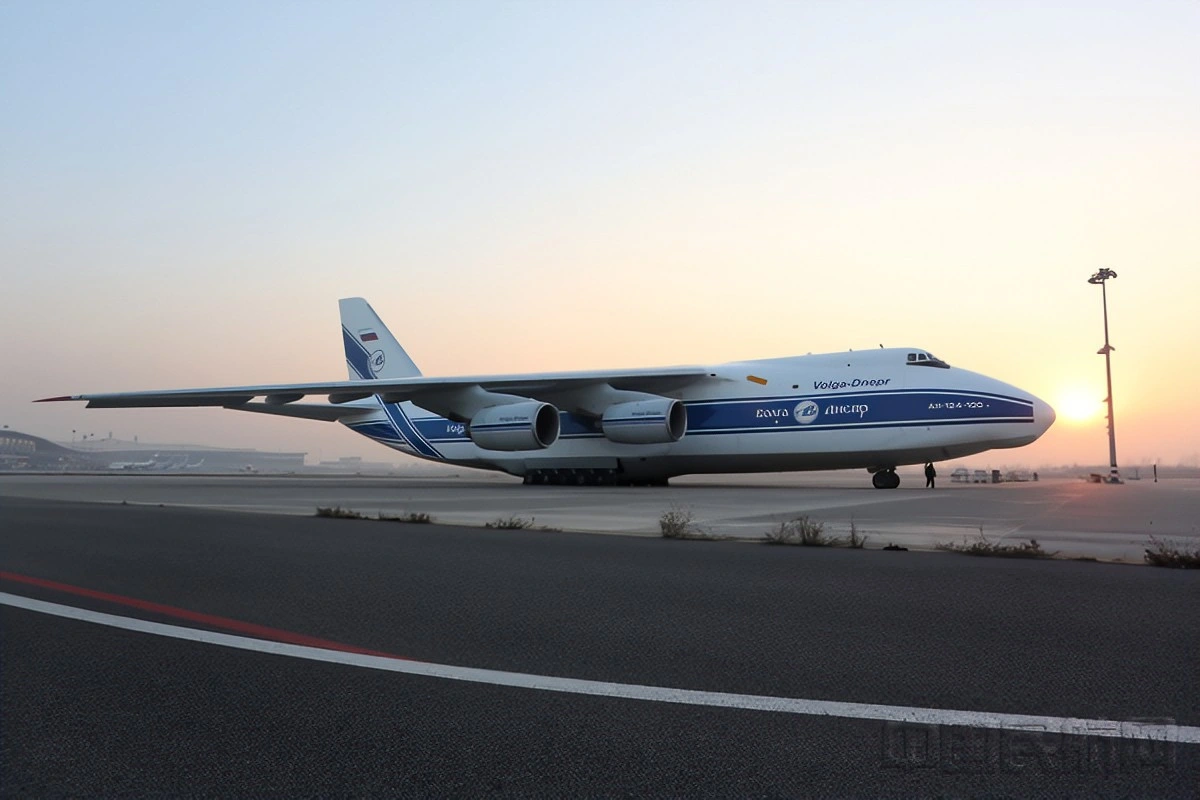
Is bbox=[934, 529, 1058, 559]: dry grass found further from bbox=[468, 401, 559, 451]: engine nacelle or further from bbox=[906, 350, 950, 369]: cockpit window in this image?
bbox=[468, 401, 559, 451]: engine nacelle

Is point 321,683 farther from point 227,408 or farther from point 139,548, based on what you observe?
point 227,408

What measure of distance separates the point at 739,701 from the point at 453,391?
22935 mm

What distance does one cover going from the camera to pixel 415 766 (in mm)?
2570

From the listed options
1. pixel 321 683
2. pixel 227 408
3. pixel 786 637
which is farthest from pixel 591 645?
pixel 227 408

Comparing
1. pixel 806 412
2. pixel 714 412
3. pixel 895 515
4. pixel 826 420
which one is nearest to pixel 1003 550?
pixel 895 515

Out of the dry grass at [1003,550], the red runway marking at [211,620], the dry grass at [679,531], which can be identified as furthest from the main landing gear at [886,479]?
the red runway marking at [211,620]

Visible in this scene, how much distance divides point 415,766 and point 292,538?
279 inches

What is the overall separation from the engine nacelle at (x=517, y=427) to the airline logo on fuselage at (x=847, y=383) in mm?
7106

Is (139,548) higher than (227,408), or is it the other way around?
(227,408)

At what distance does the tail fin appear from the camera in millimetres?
32375

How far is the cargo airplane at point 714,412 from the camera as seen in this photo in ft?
71.9

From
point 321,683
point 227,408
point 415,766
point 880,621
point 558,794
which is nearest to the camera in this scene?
point 558,794

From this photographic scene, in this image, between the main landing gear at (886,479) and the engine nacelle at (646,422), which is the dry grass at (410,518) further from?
the main landing gear at (886,479)

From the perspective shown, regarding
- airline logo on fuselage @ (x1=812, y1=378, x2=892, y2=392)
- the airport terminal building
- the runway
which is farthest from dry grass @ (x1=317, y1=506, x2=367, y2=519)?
the airport terminal building
